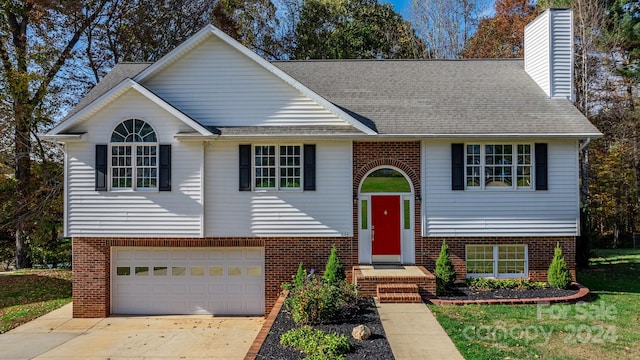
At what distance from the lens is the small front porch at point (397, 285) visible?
10094 millimetres

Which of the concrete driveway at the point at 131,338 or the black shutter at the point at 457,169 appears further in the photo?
the black shutter at the point at 457,169

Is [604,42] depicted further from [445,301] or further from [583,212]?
[445,301]

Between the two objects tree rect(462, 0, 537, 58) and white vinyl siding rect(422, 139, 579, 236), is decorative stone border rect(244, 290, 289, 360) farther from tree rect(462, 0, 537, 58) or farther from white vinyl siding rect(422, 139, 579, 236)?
tree rect(462, 0, 537, 58)

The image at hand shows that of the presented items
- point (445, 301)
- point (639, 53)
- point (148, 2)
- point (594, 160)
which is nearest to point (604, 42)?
point (639, 53)

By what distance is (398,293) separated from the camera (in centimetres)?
1025

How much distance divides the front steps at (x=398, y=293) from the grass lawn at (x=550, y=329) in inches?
18.5

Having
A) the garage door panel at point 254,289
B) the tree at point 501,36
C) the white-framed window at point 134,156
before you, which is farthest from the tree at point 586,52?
the white-framed window at point 134,156

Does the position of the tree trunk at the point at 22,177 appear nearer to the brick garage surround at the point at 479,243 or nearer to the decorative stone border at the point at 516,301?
the brick garage surround at the point at 479,243

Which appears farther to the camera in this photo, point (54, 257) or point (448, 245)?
point (54, 257)

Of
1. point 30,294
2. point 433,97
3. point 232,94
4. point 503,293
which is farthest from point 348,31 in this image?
point 30,294

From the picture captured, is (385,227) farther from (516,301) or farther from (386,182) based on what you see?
(516,301)

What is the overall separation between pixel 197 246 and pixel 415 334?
659cm

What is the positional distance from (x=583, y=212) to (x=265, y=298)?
11.9 meters

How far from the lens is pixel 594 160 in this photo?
2781 centimetres
